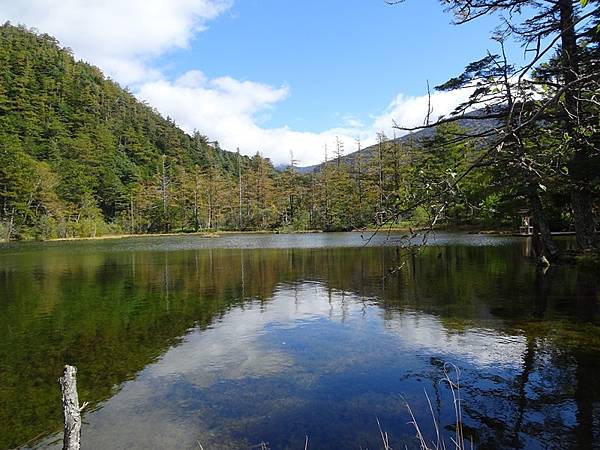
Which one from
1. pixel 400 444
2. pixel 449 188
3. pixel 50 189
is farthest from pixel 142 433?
pixel 50 189

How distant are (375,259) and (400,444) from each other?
19541 millimetres

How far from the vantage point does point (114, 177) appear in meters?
75.5

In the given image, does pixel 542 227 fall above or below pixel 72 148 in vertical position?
below

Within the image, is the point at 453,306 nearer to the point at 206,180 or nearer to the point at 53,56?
the point at 206,180

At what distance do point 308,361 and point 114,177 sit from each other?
74.6 m

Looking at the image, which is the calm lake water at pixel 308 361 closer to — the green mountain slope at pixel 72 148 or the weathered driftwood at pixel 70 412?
the weathered driftwood at pixel 70 412

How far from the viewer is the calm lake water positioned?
5.53 meters

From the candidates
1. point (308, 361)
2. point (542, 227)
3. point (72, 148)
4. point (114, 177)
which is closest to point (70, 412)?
point (308, 361)

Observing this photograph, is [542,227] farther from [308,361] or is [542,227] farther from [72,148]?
[72,148]

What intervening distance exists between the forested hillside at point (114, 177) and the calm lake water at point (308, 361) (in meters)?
33.3

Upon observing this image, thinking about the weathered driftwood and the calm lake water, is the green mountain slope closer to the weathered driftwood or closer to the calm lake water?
the calm lake water

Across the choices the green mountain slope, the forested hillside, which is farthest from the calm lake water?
the green mountain slope

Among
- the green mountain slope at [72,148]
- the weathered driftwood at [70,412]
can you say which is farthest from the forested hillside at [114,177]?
the weathered driftwood at [70,412]

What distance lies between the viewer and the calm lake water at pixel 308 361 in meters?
5.53
